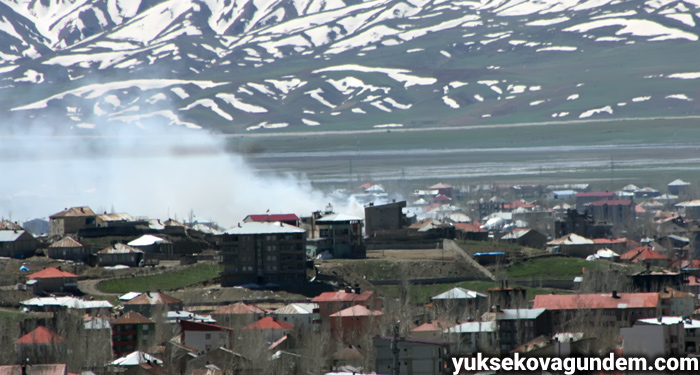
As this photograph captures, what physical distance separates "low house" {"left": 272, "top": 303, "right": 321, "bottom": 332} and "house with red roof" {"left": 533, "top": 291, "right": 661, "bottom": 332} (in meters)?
8.46

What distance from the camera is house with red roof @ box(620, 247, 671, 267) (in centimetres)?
8562

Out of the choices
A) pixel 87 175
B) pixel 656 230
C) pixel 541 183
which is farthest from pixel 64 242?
pixel 541 183

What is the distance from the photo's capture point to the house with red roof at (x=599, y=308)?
61050 mm

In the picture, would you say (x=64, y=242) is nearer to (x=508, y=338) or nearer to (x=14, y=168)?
(x=508, y=338)

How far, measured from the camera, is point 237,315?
63.3 m

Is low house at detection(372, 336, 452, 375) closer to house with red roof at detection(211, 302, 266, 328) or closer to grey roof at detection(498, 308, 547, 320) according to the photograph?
grey roof at detection(498, 308, 547, 320)

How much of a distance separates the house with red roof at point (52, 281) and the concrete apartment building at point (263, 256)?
686cm

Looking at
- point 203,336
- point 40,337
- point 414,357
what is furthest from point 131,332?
point 414,357

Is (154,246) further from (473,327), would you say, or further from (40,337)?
(40,337)

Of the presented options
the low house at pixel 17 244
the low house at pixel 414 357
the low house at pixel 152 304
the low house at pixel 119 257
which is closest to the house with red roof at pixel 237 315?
the low house at pixel 152 304

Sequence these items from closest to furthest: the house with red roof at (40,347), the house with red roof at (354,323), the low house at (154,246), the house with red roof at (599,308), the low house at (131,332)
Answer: the house with red roof at (40,347)
the low house at (131,332)
the house with red roof at (354,323)
the house with red roof at (599,308)
the low house at (154,246)

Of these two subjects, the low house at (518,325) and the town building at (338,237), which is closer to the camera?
the low house at (518,325)

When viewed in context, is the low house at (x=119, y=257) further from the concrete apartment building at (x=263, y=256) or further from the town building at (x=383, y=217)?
the town building at (x=383, y=217)

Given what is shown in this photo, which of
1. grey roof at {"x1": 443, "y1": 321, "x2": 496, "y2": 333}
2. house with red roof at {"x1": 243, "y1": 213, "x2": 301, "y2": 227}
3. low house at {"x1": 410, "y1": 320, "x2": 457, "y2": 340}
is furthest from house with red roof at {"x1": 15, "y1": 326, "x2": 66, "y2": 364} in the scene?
house with red roof at {"x1": 243, "y1": 213, "x2": 301, "y2": 227}
